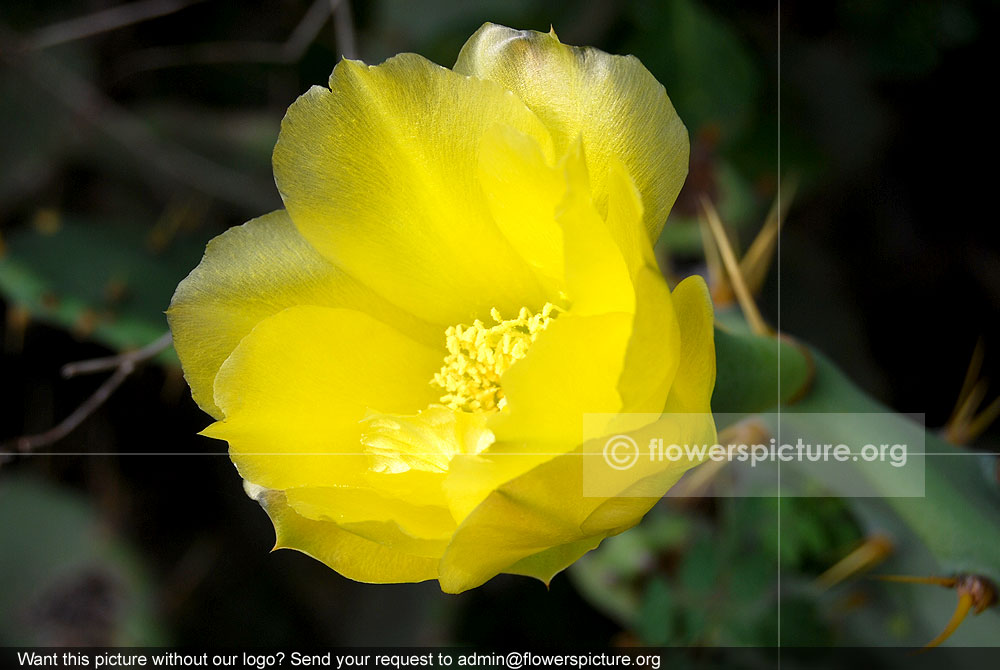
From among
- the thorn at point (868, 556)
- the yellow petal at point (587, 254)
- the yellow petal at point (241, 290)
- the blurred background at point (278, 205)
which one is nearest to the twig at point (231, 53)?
the blurred background at point (278, 205)

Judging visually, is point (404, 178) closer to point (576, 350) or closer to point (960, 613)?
point (576, 350)

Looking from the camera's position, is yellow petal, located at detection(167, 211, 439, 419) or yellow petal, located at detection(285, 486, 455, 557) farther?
yellow petal, located at detection(167, 211, 439, 419)

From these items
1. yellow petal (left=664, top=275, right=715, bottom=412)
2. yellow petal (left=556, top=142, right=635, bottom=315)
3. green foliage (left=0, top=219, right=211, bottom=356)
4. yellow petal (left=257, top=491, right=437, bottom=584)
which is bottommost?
green foliage (left=0, top=219, right=211, bottom=356)

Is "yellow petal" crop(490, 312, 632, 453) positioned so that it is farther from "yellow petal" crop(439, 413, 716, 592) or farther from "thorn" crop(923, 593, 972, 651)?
"thorn" crop(923, 593, 972, 651)

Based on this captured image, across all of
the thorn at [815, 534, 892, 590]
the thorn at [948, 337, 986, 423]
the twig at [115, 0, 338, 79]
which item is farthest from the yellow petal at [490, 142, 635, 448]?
the twig at [115, 0, 338, 79]

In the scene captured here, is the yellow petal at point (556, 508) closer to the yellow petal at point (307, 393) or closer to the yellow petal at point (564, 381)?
the yellow petal at point (564, 381)

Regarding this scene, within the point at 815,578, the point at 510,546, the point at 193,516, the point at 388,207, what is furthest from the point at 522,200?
the point at 193,516
